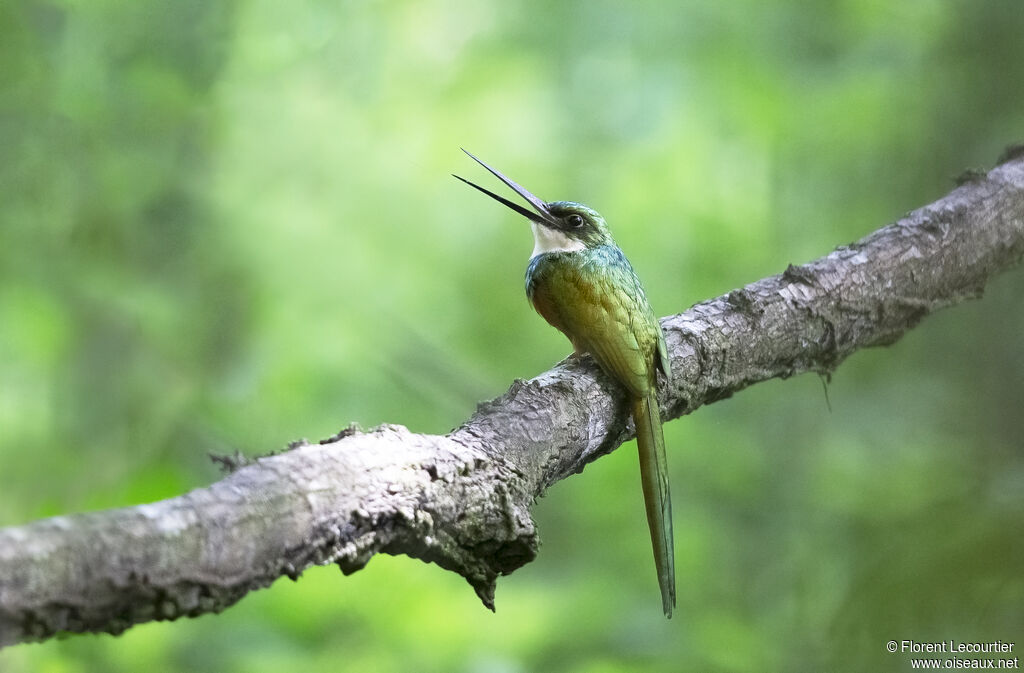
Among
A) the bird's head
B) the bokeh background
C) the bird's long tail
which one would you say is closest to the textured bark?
the bird's long tail

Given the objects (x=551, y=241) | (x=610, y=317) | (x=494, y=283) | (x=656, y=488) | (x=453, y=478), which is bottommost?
(x=453, y=478)

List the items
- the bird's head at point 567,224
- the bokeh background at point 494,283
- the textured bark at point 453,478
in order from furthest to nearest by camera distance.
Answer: the bokeh background at point 494,283 < the bird's head at point 567,224 < the textured bark at point 453,478

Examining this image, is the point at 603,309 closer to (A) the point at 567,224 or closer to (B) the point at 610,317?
(B) the point at 610,317

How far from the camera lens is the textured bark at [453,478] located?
27.8 inches

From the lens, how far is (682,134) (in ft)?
9.62

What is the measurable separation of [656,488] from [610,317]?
336 millimetres

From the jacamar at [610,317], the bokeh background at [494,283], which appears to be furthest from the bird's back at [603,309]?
the bokeh background at [494,283]

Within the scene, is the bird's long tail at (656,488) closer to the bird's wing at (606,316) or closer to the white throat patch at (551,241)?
the bird's wing at (606,316)

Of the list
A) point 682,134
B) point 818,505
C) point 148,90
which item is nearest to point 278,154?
point 148,90

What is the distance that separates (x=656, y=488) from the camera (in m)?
1.47

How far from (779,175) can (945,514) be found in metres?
1.24

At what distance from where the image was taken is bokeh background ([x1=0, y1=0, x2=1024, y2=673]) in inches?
87.9

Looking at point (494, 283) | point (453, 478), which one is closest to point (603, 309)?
point (453, 478)

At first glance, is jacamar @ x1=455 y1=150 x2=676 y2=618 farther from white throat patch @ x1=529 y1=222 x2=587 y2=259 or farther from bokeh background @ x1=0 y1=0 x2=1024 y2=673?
bokeh background @ x1=0 y1=0 x2=1024 y2=673
